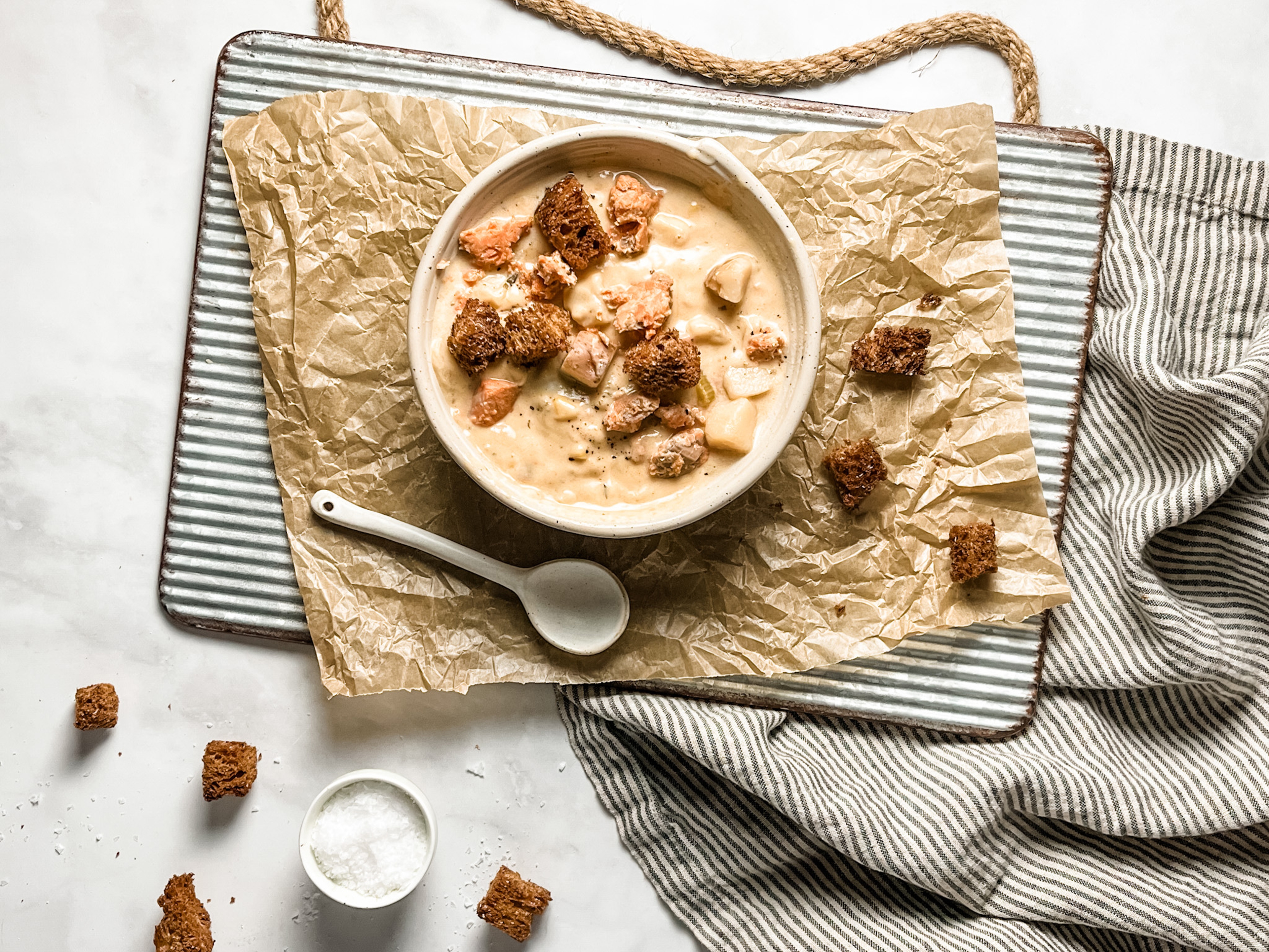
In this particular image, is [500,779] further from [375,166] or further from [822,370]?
[375,166]

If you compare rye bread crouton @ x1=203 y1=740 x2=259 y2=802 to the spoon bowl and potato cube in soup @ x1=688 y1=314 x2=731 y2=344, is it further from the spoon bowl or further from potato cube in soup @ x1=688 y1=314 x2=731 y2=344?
potato cube in soup @ x1=688 y1=314 x2=731 y2=344

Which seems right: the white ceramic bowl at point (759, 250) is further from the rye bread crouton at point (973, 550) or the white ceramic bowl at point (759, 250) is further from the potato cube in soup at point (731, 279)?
the rye bread crouton at point (973, 550)

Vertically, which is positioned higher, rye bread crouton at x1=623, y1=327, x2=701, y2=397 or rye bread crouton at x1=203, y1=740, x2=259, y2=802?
rye bread crouton at x1=623, y1=327, x2=701, y2=397

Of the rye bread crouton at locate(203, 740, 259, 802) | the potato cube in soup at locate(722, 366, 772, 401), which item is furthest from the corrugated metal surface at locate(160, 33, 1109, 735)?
the potato cube in soup at locate(722, 366, 772, 401)

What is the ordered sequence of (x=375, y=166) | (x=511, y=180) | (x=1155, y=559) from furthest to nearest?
(x=1155, y=559) → (x=375, y=166) → (x=511, y=180)

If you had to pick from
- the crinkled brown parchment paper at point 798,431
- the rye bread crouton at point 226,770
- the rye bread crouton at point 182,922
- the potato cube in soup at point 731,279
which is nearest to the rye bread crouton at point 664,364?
the potato cube in soup at point 731,279

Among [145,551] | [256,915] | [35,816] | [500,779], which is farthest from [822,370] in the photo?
[35,816]
